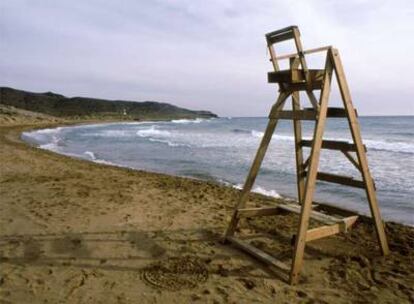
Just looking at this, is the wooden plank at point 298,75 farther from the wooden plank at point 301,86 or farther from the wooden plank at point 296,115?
the wooden plank at point 296,115

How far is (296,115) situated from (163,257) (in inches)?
101

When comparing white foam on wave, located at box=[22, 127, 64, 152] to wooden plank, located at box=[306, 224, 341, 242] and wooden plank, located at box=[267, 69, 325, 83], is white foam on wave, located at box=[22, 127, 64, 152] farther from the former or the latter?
wooden plank, located at box=[306, 224, 341, 242]

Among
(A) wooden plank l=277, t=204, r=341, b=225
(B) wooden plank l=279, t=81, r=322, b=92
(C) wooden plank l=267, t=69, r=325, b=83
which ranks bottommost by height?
(A) wooden plank l=277, t=204, r=341, b=225

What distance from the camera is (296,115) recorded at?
485 cm

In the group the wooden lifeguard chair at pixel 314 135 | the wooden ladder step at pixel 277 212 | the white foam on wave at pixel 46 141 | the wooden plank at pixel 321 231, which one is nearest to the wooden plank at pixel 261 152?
Result: the wooden lifeguard chair at pixel 314 135

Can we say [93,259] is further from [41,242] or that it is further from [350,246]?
[350,246]

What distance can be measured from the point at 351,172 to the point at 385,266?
36.7 ft

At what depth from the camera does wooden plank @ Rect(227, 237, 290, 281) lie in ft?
14.4

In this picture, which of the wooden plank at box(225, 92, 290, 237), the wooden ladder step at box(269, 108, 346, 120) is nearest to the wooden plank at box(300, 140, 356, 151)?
the wooden ladder step at box(269, 108, 346, 120)

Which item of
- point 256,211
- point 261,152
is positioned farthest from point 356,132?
point 256,211

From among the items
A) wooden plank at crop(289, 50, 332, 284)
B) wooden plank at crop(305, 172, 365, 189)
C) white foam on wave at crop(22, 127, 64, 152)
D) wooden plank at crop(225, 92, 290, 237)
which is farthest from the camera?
white foam on wave at crop(22, 127, 64, 152)

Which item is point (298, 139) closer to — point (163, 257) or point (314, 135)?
point (314, 135)

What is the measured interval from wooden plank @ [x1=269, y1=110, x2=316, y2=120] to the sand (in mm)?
1862

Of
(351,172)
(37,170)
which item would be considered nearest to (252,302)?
(37,170)
